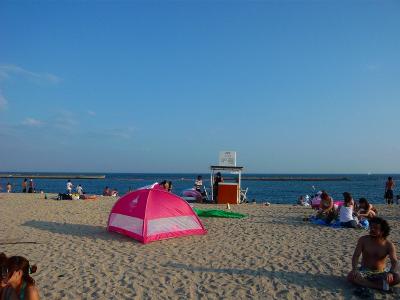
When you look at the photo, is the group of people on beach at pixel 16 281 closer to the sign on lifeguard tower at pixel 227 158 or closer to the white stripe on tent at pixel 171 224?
the white stripe on tent at pixel 171 224

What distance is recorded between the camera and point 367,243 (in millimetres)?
6410

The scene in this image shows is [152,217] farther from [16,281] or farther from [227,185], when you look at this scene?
[227,185]

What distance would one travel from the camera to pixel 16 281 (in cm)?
397

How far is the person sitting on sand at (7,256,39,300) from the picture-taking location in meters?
3.90

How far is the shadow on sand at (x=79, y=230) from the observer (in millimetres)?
10504

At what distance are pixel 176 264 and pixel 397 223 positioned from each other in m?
9.28

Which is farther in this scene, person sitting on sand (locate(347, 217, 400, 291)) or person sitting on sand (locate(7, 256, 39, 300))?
person sitting on sand (locate(347, 217, 400, 291))

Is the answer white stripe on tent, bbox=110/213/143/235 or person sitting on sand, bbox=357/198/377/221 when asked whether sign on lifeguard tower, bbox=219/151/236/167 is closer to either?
person sitting on sand, bbox=357/198/377/221

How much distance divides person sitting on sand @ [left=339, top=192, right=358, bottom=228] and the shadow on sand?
658 cm

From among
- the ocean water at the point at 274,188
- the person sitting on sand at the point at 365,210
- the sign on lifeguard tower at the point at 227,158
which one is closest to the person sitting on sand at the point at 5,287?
the person sitting on sand at the point at 365,210

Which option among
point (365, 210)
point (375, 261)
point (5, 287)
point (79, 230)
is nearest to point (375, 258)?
point (375, 261)

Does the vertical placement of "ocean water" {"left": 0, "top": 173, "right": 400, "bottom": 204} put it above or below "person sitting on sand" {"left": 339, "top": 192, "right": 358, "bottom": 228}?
below

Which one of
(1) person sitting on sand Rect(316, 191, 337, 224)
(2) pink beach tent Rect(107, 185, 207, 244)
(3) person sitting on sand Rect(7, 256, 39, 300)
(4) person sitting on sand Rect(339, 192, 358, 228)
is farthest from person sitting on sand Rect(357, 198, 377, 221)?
(3) person sitting on sand Rect(7, 256, 39, 300)

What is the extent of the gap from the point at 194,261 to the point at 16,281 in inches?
179
